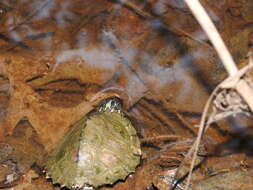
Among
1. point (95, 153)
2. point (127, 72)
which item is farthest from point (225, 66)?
point (127, 72)

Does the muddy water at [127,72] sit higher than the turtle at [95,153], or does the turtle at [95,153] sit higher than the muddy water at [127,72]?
the muddy water at [127,72]

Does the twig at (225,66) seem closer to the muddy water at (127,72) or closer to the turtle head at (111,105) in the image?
the muddy water at (127,72)

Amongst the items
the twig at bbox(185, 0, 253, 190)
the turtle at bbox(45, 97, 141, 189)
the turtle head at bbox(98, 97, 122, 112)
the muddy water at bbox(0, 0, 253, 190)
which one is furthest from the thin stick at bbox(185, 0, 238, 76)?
the turtle head at bbox(98, 97, 122, 112)

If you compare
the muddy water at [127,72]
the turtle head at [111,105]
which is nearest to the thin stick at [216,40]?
the muddy water at [127,72]

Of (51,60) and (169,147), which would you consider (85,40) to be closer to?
(51,60)

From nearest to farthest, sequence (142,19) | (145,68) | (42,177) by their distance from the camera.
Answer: (42,177) → (145,68) → (142,19)

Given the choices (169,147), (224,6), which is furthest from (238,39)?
(169,147)
